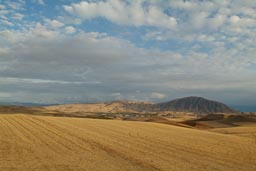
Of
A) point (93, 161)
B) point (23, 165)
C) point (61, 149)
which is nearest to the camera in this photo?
point (23, 165)

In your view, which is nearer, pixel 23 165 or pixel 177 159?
pixel 23 165

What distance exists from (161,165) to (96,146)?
24.7 ft

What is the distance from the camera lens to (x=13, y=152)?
59.2 feet

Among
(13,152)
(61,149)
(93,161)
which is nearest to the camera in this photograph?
(93,161)

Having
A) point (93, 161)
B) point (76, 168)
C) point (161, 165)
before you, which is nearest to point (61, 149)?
point (93, 161)

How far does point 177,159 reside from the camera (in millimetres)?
16719

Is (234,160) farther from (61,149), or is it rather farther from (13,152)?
(13,152)

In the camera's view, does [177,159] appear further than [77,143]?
No

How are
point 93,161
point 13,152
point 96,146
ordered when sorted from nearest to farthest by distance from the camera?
point 93,161 < point 13,152 < point 96,146

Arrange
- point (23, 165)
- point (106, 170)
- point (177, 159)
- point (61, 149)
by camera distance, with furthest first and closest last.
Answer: point (61, 149)
point (177, 159)
point (23, 165)
point (106, 170)

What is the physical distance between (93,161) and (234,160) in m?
8.37

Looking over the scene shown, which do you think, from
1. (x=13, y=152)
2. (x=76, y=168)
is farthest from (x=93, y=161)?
(x=13, y=152)

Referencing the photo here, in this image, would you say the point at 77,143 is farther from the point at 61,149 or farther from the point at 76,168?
the point at 76,168

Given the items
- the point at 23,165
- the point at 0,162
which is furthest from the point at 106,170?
the point at 0,162
